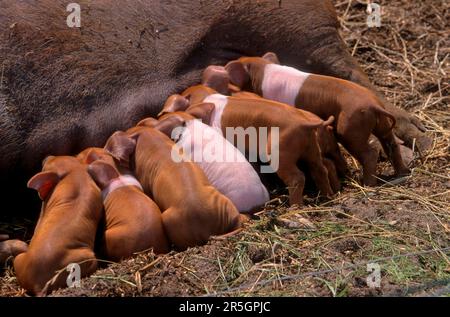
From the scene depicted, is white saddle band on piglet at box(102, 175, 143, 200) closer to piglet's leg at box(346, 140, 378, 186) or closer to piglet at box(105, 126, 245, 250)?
piglet at box(105, 126, 245, 250)

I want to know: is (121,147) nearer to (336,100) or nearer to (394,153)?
(336,100)

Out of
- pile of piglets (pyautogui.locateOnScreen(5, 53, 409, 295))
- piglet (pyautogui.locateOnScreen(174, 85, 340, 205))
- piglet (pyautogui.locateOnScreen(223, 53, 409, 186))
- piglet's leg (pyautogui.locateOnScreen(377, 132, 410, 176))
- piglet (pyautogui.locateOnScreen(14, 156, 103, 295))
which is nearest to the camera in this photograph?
piglet (pyautogui.locateOnScreen(14, 156, 103, 295))

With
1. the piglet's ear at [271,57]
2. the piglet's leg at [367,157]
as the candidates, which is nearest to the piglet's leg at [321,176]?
the piglet's leg at [367,157]

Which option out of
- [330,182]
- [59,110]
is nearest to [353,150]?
[330,182]

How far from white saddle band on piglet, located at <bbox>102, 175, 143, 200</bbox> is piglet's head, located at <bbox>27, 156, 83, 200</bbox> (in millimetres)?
186

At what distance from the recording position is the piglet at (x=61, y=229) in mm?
4172

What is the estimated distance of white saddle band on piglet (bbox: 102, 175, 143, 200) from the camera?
15.4 feet

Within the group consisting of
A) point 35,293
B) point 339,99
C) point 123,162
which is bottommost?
point 35,293

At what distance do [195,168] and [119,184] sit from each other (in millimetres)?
406

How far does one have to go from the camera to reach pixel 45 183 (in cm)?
464

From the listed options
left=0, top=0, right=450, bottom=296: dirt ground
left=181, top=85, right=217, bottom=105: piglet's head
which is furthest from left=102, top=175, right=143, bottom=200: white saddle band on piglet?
left=181, top=85, right=217, bottom=105: piglet's head

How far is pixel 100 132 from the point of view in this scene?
17.3 feet

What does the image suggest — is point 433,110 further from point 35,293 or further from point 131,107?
point 35,293
